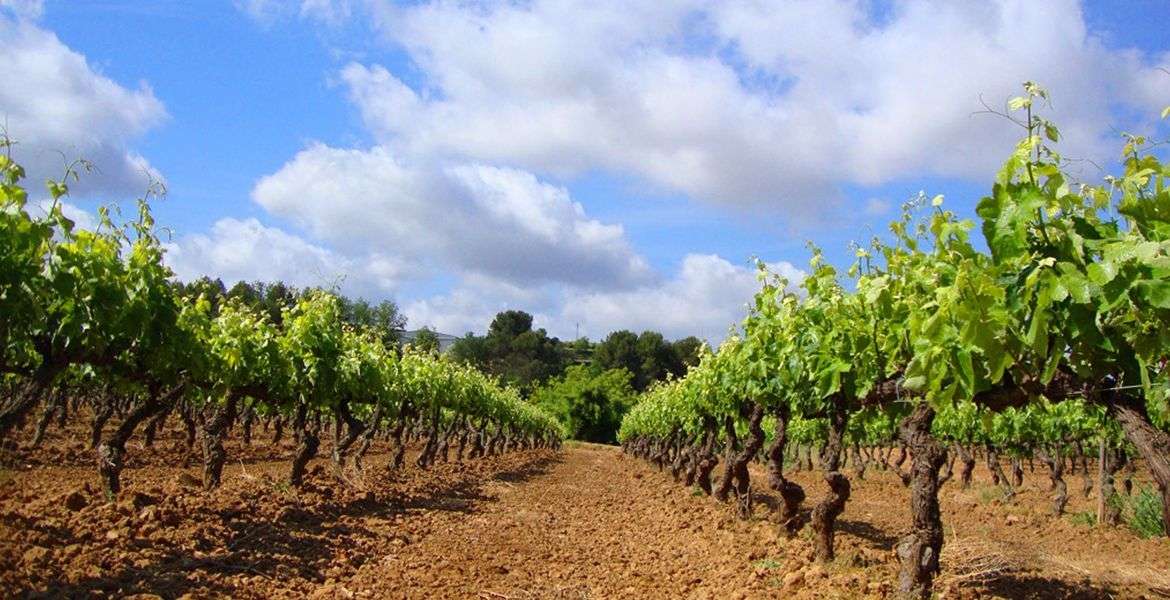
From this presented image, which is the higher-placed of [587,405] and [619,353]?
[619,353]

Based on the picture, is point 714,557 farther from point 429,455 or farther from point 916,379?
point 429,455

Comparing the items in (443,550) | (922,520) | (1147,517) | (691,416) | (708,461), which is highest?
(691,416)

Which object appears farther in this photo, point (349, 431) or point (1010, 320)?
point (349, 431)

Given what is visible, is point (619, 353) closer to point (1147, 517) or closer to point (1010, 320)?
point (1147, 517)

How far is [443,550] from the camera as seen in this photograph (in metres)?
9.17

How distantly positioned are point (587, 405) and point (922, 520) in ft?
177

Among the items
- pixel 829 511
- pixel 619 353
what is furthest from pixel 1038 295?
pixel 619 353

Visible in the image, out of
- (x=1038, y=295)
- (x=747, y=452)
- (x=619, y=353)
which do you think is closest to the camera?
(x=1038, y=295)

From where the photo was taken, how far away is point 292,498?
11.1m

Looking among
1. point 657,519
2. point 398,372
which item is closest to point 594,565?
point 657,519

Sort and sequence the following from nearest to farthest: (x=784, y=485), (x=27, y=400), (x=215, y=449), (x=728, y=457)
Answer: (x=27, y=400)
(x=784, y=485)
(x=215, y=449)
(x=728, y=457)

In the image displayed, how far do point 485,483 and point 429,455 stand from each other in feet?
9.41

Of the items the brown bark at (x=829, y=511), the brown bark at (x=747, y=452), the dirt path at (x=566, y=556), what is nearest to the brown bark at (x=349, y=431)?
the dirt path at (x=566, y=556)

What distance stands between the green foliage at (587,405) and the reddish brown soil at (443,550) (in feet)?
146
